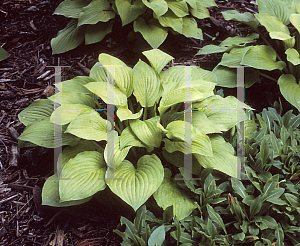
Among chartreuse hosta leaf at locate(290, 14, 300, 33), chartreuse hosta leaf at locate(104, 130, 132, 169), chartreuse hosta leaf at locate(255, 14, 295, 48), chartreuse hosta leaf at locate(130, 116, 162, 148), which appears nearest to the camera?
chartreuse hosta leaf at locate(104, 130, 132, 169)

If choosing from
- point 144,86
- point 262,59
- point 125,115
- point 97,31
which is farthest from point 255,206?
point 97,31

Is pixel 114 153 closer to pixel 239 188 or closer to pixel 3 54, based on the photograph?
pixel 239 188

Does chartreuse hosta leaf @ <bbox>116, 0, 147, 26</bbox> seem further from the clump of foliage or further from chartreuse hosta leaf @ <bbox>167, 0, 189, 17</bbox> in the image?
the clump of foliage

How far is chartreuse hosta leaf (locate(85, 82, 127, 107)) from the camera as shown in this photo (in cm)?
218

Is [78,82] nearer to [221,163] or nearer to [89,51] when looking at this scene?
[89,51]

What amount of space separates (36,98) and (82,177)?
4.77 feet

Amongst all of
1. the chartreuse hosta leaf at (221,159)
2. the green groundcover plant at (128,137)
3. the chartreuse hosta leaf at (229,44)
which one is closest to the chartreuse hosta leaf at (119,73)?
the green groundcover plant at (128,137)

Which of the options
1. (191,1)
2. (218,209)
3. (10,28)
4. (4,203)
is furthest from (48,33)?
(218,209)

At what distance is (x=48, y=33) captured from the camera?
3549 mm

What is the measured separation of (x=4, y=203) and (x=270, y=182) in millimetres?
2193

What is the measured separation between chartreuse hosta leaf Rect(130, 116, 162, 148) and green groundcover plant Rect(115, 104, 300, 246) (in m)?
0.41

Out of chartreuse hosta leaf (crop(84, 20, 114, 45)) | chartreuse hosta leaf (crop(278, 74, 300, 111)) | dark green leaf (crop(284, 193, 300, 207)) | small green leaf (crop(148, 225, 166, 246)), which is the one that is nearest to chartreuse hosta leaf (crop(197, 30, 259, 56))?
chartreuse hosta leaf (crop(278, 74, 300, 111))

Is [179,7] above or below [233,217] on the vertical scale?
above

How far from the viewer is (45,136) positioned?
7.15ft
